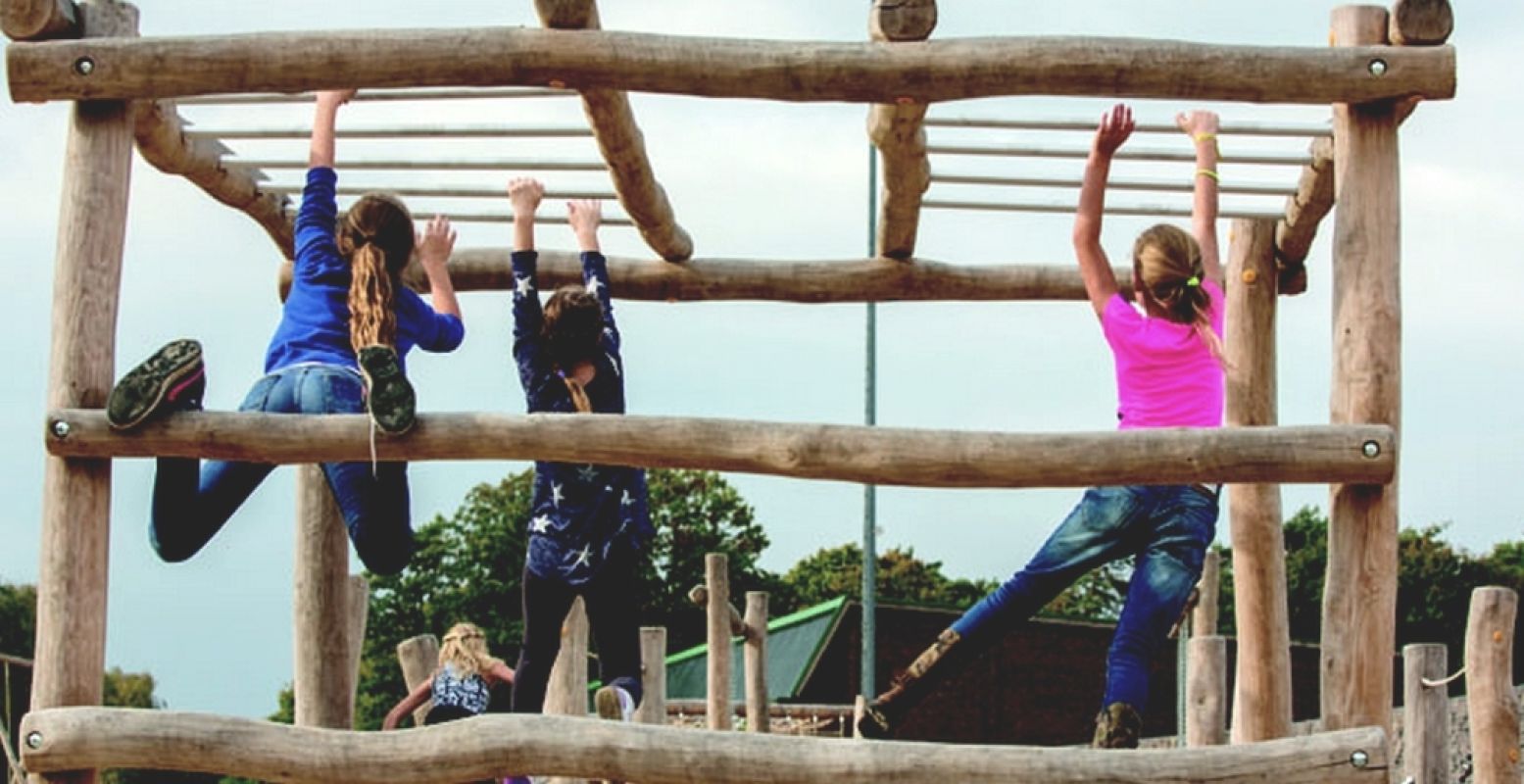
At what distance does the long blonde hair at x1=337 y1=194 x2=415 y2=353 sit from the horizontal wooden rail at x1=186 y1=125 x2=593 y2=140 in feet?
3.78

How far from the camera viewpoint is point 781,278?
1050 cm

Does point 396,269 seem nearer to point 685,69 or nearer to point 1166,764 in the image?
point 685,69

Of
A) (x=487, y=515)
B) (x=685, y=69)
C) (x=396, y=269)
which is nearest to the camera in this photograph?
(x=685, y=69)

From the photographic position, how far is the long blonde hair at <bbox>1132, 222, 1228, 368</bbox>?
25.2 feet

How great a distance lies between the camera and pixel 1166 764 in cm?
685

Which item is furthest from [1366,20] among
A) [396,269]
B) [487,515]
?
[487,515]

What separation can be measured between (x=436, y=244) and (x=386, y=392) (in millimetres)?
→ 1195

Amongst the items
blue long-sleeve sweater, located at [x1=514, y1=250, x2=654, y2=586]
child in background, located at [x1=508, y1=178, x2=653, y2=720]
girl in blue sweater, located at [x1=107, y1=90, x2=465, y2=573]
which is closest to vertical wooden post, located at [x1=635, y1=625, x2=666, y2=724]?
child in background, located at [x1=508, y1=178, x2=653, y2=720]

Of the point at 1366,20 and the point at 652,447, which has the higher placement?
the point at 1366,20

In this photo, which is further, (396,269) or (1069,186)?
(1069,186)

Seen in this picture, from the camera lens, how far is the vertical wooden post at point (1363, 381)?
7.33 m

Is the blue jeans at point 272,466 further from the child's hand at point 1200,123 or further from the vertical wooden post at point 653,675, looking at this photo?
the vertical wooden post at point 653,675

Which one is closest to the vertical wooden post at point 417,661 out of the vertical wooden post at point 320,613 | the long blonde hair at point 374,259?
the vertical wooden post at point 320,613

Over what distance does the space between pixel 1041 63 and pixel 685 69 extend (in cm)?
99
